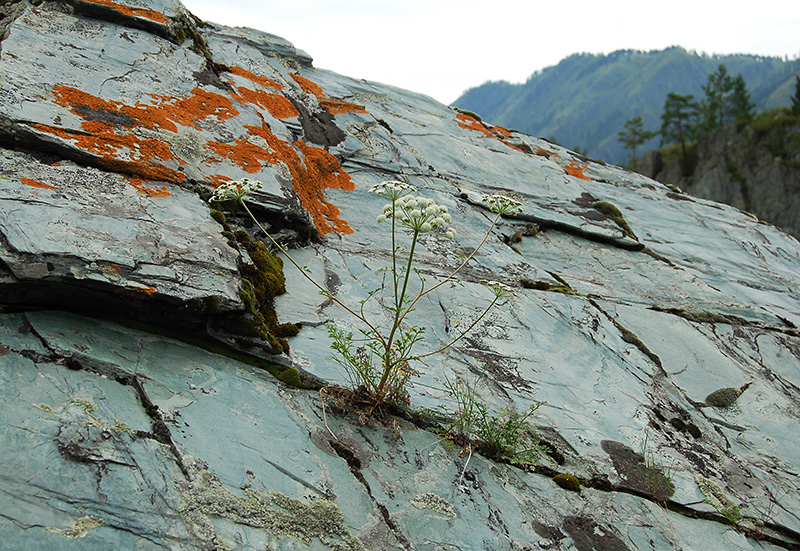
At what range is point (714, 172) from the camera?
63.9 meters

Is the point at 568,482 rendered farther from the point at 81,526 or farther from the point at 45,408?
the point at 45,408

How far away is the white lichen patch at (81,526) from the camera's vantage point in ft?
8.98

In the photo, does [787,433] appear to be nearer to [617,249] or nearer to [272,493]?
[617,249]

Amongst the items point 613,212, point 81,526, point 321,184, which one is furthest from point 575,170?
point 81,526

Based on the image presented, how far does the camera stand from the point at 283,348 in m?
4.70

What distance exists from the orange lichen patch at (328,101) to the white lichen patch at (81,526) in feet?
28.7

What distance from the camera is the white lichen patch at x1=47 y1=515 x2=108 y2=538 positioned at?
2736 mm

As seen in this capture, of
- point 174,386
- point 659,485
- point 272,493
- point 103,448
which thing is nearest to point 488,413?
point 659,485

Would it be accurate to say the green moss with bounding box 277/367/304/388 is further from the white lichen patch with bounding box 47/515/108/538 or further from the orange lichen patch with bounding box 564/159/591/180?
the orange lichen patch with bounding box 564/159/591/180

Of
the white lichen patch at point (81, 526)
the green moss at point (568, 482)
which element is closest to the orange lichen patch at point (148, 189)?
the white lichen patch at point (81, 526)

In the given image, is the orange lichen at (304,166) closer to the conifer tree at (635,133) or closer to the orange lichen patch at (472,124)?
the orange lichen patch at (472,124)

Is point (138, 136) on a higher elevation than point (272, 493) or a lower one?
higher

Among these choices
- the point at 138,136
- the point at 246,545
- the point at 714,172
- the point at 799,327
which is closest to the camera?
the point at 246,545

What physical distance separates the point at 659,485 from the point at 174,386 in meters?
4.71
